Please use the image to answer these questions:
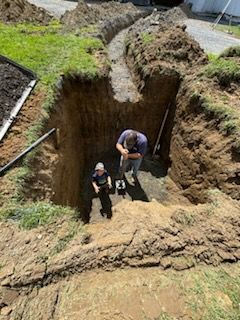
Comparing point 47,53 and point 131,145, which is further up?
point 47,53

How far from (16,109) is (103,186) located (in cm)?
264

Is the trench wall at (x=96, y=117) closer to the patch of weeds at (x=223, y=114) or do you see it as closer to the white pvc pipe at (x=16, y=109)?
the white pvc pipe at (x=16, y=109)

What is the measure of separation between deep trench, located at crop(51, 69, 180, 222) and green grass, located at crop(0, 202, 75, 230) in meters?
2.49

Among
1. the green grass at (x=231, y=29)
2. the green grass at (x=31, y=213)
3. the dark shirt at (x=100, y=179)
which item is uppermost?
the green grass at (x=231, y=29)

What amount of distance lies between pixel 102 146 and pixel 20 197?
4420mm

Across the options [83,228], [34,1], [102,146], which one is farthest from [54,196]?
[34,1]

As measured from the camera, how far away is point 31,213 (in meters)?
4.20

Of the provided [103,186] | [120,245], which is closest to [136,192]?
[103,186]

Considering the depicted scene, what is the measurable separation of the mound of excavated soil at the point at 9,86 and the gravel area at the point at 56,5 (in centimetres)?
901

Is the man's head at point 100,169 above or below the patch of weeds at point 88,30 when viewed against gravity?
below

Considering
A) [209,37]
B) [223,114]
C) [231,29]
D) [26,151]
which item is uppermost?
[231,29]

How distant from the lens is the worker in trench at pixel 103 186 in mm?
6323

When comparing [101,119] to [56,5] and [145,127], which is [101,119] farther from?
[56,5]

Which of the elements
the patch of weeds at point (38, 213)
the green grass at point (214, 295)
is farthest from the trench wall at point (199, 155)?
the patch of weeds at point (38, 213)
